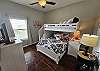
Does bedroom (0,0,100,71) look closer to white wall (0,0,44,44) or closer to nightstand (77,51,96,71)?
white wall (0,0,44,44)

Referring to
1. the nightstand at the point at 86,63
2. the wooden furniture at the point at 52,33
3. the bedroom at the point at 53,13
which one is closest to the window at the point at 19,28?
the bedroom at the point at 53,13

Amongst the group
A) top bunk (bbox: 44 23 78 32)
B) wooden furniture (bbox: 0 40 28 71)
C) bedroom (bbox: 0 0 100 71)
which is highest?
bedroom (bbox: 0 0 100 71)

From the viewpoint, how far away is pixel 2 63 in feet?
4.44

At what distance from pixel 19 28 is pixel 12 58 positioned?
349 centimetres

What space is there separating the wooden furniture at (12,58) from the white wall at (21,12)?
2953 millimetres

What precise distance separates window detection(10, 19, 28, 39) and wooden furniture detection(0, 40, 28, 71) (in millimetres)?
3035

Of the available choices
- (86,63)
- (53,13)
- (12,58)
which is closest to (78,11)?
(53,13)

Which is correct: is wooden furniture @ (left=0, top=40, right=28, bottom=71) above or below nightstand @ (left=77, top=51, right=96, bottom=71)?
above

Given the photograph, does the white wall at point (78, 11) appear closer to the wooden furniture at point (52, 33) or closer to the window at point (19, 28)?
the wooden furniture at point (52, 33)

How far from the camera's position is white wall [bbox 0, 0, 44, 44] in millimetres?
3882

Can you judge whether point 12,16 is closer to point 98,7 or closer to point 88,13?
point 88,13

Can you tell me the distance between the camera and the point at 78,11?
14.0 feet

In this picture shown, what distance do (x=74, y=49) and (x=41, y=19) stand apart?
336 cm

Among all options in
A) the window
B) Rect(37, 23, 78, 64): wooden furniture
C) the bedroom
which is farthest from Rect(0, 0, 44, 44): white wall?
Rect(37, 23, 78, 64): wooden furniture
